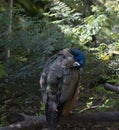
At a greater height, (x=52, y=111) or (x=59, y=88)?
(x=59, y=88)

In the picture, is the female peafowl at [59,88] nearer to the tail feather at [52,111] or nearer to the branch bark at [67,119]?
the tail feather at [52,111]

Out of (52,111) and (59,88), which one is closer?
(52,111)

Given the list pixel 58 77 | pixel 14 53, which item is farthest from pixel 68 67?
pixel 14 53

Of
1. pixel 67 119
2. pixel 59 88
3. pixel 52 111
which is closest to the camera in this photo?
pixel 52 111

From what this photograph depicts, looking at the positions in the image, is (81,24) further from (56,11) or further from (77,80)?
(77,80)

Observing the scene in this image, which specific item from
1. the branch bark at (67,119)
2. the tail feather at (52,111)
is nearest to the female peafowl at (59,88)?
the tail feather at (52,111)

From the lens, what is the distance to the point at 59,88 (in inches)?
153

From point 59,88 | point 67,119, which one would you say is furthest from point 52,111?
point 67,119

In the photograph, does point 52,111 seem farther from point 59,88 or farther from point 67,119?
point 67,119

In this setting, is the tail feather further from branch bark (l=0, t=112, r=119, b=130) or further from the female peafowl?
branch bark (l=0, t=112, r=119, b=130)

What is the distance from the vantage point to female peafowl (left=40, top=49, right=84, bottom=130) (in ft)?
12.3

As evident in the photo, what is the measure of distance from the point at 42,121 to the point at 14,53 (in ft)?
8.60

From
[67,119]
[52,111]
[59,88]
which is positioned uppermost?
[59,88]

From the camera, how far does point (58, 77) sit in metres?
3.94
